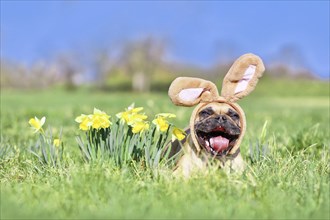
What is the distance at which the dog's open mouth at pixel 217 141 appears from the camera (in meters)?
3.51

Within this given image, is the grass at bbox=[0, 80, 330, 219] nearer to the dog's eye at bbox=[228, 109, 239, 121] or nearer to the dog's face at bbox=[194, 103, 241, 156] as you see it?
the dog's face at bbox=[194, 103, 241, 156]

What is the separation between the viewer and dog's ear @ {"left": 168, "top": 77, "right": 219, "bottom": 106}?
141 inches

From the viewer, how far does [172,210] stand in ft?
8.80

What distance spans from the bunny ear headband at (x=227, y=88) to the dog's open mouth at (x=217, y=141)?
0.12 feet

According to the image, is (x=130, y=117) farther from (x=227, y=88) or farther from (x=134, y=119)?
(x=227, y=88)

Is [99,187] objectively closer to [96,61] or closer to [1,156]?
[1,156]

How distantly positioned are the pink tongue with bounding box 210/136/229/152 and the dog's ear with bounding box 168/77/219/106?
0.25 meters

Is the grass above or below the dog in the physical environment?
below

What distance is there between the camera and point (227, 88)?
368cm

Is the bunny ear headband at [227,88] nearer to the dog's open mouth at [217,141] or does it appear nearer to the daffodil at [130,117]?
the dog's open mouth at [217,141]

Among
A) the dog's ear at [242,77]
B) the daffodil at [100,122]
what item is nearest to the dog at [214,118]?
the dog's ear at [242,77]

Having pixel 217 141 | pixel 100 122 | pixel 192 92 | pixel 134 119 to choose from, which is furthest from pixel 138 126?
pixel 217 141

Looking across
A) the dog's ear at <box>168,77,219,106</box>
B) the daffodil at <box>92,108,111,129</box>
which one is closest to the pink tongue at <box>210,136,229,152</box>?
the dog's ear at <box>168,77,219,106</box>

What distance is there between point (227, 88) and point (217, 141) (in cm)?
35
